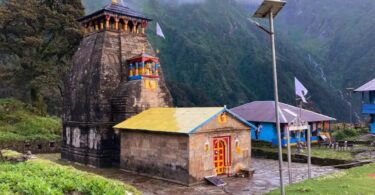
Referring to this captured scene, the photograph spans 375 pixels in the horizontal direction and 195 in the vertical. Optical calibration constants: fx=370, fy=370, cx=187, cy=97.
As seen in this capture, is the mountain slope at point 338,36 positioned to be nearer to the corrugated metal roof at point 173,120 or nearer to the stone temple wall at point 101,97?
the stone temple wall at point 101,97

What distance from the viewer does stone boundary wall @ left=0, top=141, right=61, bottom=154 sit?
23670 millimetres

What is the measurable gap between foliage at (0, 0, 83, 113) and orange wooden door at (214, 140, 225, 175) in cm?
1892

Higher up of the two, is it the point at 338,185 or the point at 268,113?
the point at 268,113

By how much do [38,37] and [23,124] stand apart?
843cm

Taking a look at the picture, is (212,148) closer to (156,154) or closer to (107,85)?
(156,154)

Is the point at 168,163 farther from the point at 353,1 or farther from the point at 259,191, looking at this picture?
the point at 353,1

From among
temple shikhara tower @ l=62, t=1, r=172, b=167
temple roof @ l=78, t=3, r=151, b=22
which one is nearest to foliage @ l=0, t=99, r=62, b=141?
temple shikhara tower @ l=62, t=1, r=172, b=167

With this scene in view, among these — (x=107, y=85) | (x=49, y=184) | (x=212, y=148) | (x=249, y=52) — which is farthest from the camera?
(x=249, y=52)

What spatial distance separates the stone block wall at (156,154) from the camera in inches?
579

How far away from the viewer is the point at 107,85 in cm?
1961

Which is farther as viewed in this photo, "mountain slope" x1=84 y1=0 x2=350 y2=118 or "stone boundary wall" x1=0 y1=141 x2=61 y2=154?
"mountain slope" x1=84 y1=0 x2=350 y2=118

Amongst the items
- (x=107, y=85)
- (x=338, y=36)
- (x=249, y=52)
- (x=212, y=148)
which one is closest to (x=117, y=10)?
(x=107, y=85)

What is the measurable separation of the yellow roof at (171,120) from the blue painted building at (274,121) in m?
9.99

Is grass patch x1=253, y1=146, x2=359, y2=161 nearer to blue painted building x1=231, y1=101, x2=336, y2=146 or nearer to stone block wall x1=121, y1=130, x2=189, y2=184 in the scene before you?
blue painted building x1=231, y1=101, x2=336, y2=146
